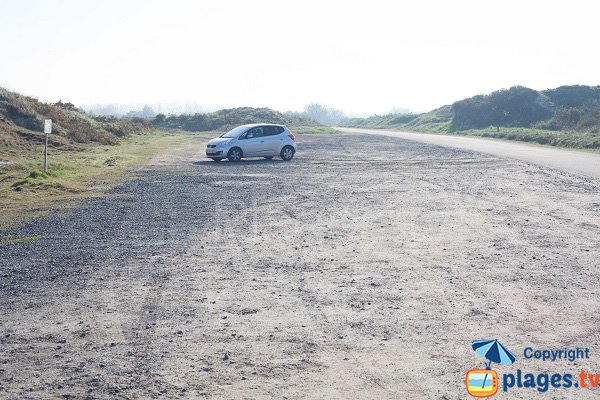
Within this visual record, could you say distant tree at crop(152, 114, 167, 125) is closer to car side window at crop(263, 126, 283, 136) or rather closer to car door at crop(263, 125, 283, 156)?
car side window at crop(263, 126, 283, 136)

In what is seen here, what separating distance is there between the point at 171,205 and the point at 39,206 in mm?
2690

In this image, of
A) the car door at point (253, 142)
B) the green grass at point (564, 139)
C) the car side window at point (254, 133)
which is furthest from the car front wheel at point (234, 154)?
the green grass at point (564, 139)

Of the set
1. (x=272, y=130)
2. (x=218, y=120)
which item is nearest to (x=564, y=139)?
(x=272, y=130)

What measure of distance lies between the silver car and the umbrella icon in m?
22.5

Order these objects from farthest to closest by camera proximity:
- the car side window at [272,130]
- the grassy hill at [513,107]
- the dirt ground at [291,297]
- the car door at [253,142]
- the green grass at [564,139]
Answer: the grassy hill at [513,107]
the green grass at [564,139]
the car side window at [272,130]
the car door at [253,142]
the dirt ground at [291,297]

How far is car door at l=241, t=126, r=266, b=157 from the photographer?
28062 mm

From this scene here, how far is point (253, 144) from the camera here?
28203mm

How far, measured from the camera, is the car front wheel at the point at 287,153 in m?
28.9

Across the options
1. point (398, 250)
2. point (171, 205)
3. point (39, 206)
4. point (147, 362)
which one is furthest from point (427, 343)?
point (39, 206)

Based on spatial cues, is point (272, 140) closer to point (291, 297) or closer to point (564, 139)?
point (291, 297)

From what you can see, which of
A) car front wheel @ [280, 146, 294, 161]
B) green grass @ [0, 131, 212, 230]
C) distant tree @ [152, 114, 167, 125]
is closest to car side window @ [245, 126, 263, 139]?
car front wheel @ [280, 146, 294, 161]

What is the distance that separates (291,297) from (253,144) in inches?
840

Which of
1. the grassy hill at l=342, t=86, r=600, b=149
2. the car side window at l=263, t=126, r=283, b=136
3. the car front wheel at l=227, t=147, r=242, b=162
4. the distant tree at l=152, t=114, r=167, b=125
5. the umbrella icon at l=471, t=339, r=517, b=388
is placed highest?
the grassy hill at l=342, t=86, r=600, b=149

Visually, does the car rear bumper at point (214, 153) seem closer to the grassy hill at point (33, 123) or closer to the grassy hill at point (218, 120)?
the grassy hill at point (33, 123)
